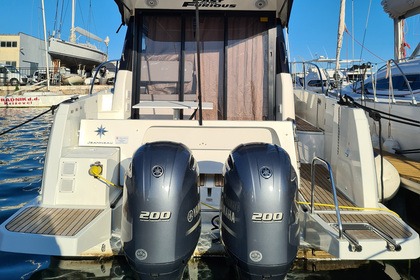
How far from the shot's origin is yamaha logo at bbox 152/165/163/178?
7.13 ft

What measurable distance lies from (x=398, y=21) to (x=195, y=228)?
972 centimetres

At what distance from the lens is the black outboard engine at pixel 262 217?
212 cm

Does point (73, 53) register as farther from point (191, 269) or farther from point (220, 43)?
point (191, 269)

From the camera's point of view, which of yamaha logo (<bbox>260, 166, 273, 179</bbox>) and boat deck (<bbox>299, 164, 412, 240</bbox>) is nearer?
yamaha logo (<bbox>260, 166, 273, 179</bbox>)

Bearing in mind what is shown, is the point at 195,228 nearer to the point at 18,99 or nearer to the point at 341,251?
the point at 341,251

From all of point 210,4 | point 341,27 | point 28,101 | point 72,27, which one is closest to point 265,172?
point 210,4

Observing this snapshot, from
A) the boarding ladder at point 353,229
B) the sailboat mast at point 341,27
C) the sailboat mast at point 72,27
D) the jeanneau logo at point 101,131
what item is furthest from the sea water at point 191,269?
the sailboat mast at point 72,27

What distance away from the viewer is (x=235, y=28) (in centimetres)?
456

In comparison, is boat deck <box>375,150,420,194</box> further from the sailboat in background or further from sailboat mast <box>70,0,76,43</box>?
sailboat mast <box>70,0,76,43</box>

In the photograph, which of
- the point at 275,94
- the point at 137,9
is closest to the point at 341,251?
the point at 275,94

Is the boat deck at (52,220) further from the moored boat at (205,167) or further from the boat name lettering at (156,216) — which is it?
the boat name lettering at (156,216)

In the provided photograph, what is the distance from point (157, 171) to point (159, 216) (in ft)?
0.91

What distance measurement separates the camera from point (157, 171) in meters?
2.19

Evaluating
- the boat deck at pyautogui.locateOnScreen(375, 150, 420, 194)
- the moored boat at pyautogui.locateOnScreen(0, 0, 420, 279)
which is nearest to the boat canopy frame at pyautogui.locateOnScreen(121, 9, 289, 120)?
the moored boat at pyautogui.locateOnScreen(0, 0, 420, 279)
